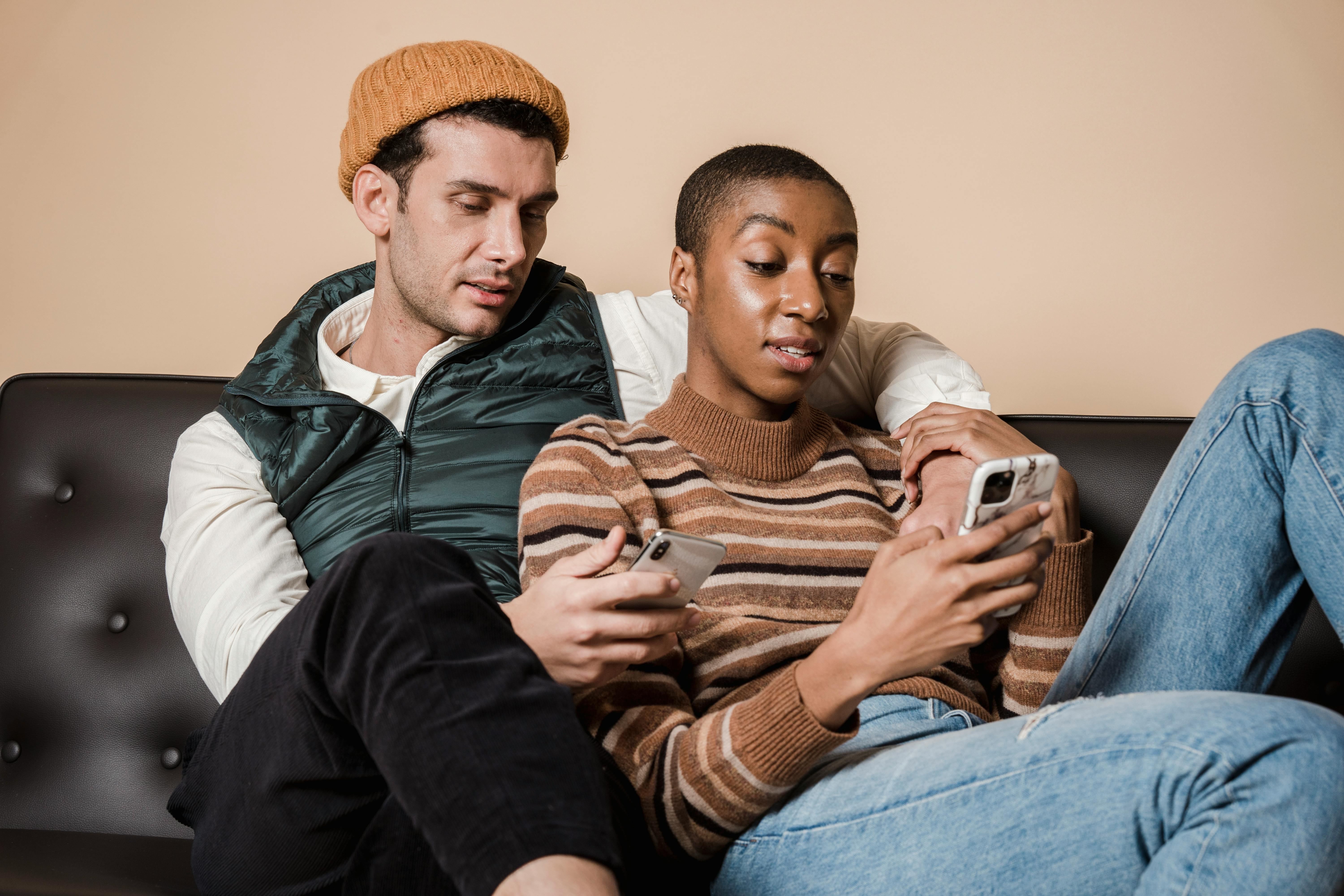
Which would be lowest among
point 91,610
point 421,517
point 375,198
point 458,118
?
point 91,610

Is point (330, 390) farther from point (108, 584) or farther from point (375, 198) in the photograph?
point (108, 584)

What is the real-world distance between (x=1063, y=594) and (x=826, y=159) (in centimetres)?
117

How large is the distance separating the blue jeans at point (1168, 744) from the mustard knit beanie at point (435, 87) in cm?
95

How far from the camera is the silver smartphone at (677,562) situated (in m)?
0.83

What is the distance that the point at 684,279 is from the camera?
132 centimetres

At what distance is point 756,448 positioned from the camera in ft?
3.99

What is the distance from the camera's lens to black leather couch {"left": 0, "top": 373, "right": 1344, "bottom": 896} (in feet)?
4.65

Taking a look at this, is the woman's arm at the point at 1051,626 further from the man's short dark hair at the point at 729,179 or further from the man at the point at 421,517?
the man's short dark hair at the point at 729,179

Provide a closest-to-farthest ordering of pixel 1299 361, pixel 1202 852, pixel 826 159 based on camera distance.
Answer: pixel 1202 852
pixel 1299 361
pixel 826 159

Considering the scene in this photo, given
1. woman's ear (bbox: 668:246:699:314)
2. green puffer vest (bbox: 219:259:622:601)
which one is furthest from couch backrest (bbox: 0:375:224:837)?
woman's ear (bbox: 668:246:699:314)

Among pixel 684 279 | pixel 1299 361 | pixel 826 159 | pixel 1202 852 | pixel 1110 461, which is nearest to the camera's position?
pixel 1202 852

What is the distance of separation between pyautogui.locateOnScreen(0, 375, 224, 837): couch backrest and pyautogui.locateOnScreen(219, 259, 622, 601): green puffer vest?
23 cm

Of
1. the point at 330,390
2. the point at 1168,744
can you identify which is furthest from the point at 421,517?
the point at 1168,744

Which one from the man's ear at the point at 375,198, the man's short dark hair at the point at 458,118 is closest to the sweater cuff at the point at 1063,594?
the man's short dark hair at the point at 458,118
